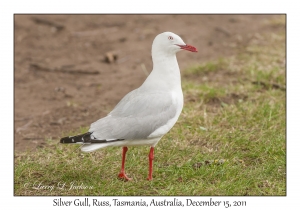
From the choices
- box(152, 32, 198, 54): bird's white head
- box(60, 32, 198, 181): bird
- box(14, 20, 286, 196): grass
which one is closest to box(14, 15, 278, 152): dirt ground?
box(14, 20, 286, 196): grass

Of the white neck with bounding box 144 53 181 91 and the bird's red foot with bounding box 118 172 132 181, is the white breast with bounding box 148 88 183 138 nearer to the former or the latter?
the white neck with bounding box 144 53 181 91

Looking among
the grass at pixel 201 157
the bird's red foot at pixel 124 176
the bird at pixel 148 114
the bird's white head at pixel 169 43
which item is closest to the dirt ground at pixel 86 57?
the grass at pixel 201 157

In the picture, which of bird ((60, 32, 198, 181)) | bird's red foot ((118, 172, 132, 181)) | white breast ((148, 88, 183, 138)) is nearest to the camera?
bird ((60, 32, 198, 181))

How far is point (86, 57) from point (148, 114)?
5286 mm

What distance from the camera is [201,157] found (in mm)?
5277

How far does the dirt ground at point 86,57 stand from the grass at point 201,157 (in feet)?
3.24

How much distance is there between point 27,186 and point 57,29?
6.98 meters

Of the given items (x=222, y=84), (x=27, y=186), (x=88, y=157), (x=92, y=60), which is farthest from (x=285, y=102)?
(x=92, y=60)

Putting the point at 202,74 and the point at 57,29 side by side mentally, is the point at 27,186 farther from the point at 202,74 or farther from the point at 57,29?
the point at 57,29

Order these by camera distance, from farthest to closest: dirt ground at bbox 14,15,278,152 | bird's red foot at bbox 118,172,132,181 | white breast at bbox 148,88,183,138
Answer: dirt ground at bbox 14,15,278,152 < bird's red foot at bbox 118,172,132,181 < white breast at bbox 148,88,183,138

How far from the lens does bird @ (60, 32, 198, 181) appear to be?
4.62 meters

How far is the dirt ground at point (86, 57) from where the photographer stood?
7.03 m

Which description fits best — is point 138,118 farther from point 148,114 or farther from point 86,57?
point 86,57

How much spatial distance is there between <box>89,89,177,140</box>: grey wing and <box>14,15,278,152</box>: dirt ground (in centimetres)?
156
